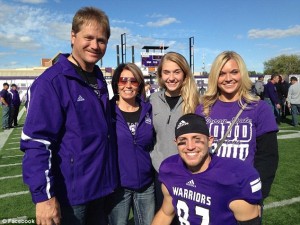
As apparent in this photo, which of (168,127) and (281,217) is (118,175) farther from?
(281,217)

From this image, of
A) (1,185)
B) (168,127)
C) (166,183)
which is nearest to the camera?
(166,183)

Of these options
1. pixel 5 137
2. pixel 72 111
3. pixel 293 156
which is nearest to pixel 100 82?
pixel 72 111

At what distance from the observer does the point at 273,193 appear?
5141 millimetres

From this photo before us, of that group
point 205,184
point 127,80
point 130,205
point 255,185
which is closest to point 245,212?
point 255,185

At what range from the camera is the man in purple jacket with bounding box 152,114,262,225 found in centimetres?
197

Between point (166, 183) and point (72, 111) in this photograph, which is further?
point (166, 183)

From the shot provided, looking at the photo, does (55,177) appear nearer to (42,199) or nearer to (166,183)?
(42,199)

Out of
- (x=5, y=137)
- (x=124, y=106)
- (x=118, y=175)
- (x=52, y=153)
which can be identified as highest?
(x=124, y=106)

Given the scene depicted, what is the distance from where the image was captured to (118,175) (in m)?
2.74

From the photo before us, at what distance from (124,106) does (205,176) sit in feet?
3.84

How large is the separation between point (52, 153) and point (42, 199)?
31 cm

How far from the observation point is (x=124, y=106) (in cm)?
296

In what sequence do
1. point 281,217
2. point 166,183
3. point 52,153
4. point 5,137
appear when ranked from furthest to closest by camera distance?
point 5,137, point 281,217, point 166,183, point 52,153

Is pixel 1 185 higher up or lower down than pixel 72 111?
lower down
